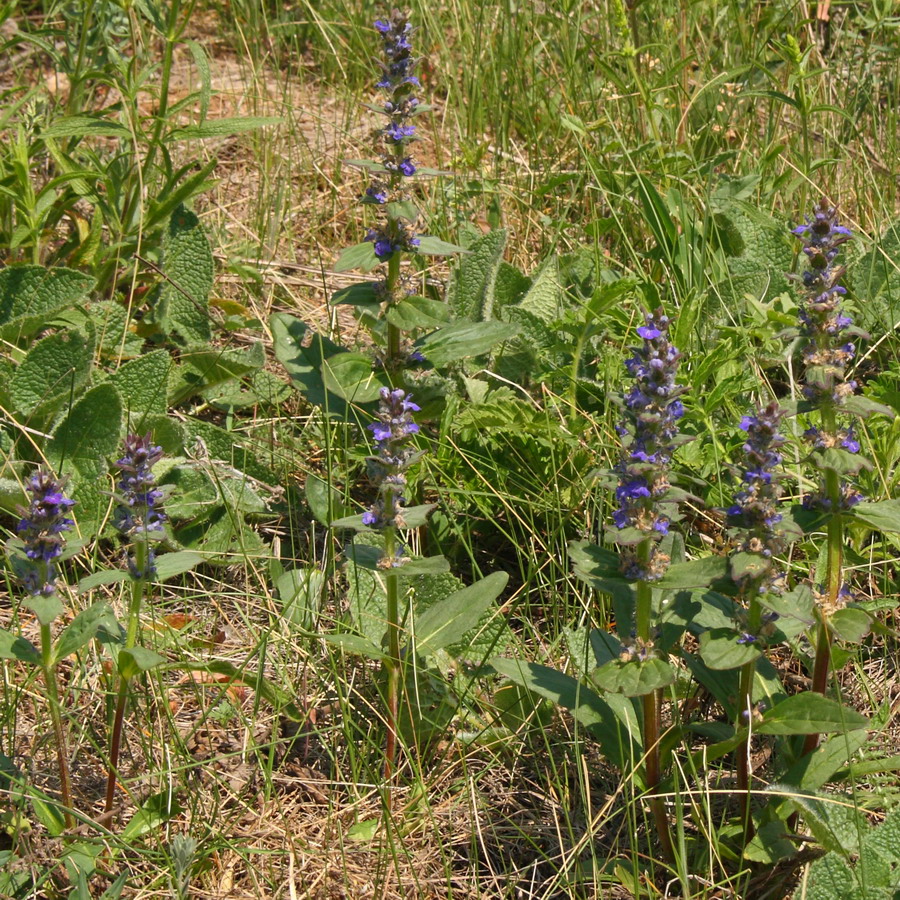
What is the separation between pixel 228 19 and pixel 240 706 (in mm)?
4303

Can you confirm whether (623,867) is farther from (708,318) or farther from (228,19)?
(228,19)

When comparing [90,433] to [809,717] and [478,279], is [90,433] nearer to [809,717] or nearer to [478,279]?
[478,279]

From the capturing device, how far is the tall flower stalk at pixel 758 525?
1.96 meters

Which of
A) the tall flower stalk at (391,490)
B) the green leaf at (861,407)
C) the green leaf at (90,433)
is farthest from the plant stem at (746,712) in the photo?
the green leaf at (90,433)

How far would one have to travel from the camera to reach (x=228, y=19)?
586cm

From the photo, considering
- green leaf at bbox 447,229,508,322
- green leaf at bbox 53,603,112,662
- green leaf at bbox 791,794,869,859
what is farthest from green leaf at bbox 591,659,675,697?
green leaf at bbox 447,229,508,322

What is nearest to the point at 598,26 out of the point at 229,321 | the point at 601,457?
the point at 229,321

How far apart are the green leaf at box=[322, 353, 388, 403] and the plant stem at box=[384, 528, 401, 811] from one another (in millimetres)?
748

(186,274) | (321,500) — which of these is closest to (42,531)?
(321,500)

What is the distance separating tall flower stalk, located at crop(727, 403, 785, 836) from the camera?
1958 millimetres

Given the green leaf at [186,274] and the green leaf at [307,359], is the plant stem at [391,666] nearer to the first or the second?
the green leaf at [307,359]

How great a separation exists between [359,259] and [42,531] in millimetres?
1157

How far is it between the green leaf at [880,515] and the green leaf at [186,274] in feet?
7.92

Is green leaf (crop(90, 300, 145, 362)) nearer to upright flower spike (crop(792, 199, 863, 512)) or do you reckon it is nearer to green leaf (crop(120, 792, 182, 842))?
green leaf (crop(120, 792, 182, 842))
